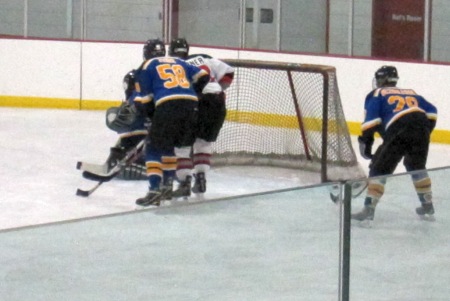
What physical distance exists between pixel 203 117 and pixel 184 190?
17.5 inches

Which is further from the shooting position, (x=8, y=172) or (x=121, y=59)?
(x=121, y=59)

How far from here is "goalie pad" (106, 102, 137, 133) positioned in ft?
21.3

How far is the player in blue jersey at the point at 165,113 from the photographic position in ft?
20.0

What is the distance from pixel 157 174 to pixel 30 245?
3.40m

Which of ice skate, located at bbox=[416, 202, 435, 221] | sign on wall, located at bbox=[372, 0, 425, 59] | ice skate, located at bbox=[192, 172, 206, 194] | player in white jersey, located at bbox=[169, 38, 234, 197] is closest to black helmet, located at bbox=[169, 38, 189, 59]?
player in white jersey, located at bbox=[169, 38, 234, 197]

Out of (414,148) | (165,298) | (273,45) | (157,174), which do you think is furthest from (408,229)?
(273,45)

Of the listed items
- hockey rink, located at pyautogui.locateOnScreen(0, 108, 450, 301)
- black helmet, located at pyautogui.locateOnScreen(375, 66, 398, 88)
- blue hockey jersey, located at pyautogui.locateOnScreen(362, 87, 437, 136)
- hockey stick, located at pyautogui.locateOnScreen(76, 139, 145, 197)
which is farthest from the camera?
hockey stick, located at pyautogui.locateOnScreen(76, 139, 145, 197)

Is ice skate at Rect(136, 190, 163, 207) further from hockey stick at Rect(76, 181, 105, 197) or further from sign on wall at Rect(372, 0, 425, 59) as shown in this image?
sign on wall at Rect(372, 0, 425, 59)

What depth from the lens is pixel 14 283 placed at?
279cm

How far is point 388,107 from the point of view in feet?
19.0

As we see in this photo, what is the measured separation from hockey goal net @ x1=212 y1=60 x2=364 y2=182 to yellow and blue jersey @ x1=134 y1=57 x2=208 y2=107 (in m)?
1.32

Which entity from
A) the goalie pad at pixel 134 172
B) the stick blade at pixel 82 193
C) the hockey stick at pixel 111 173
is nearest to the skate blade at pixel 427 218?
the hockey stick at pixel 111 173

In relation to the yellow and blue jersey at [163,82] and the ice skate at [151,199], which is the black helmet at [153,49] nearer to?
the yellow and blue jersey at [163,82]

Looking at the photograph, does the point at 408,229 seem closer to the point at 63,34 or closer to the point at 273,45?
the point at 273,45
